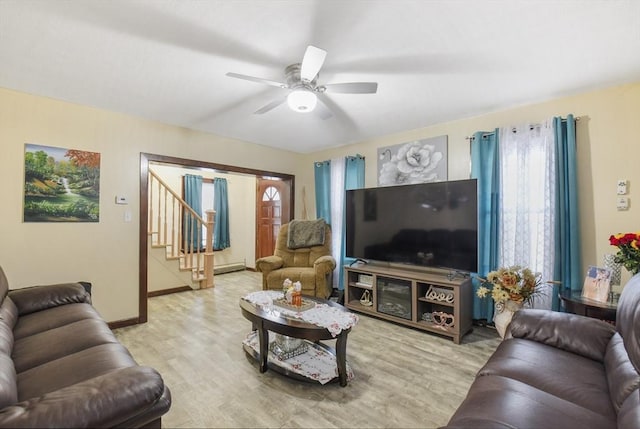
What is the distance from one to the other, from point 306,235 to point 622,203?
3456 mm

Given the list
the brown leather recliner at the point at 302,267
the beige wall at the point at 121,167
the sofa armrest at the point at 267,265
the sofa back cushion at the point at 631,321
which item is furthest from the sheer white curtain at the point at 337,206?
the sofa back cushion at the point at 631,321

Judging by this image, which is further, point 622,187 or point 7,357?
point 622,187

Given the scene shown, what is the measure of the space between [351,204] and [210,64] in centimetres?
247

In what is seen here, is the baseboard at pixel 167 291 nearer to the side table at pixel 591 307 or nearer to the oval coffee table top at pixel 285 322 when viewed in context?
the oval coffee table top at pixel 285 322

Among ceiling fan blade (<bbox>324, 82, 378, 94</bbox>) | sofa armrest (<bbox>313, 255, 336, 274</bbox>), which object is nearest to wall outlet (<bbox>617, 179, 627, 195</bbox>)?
ceiling fan blade (<bbox>324, 82, 378, 94</bbox>)

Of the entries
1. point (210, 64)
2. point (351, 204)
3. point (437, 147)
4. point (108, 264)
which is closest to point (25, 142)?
point (108, 264)

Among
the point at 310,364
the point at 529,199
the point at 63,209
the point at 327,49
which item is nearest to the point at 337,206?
the point at 529,199

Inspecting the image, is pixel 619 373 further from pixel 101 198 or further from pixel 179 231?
pixel 179 231

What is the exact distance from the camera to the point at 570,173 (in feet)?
8.80

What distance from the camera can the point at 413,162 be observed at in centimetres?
381

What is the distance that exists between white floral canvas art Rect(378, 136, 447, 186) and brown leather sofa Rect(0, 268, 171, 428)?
340cm

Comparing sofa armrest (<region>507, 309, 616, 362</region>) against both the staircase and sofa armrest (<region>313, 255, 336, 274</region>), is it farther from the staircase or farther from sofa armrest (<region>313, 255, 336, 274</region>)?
the staircase

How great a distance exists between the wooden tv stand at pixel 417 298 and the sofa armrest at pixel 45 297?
2787mm

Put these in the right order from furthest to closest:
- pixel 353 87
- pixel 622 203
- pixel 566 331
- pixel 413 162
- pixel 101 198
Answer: pixel 413 162
pixel 101 198
pixel 622 203
pixel 353 87
pixel 566 331
